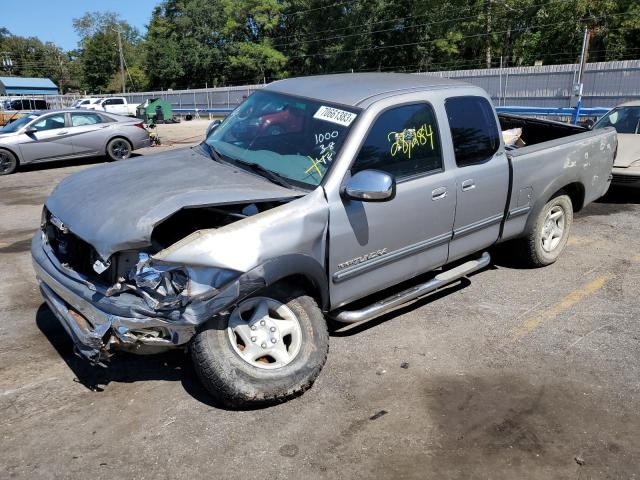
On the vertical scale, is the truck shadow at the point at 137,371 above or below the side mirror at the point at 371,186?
below

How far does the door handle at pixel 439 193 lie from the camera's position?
412 cm

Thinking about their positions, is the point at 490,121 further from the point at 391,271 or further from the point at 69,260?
the point at 69,260

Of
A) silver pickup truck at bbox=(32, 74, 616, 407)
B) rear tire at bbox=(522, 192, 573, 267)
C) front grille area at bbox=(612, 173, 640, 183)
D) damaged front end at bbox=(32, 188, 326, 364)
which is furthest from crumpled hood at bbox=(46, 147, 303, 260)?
front grille area at bbox=(612, 173, 640, 183)

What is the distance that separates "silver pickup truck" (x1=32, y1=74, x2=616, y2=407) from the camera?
304 cm

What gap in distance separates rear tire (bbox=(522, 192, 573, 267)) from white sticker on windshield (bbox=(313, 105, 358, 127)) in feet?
8.00

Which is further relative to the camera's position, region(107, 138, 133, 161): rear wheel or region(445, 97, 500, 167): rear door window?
region(107, 138, 133, 161): rear wheel

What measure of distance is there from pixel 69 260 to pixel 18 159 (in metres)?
11.2

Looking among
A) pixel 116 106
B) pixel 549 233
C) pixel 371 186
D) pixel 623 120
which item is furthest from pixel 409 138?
pixel 116 106

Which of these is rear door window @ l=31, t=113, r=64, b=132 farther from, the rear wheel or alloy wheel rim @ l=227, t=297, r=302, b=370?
alloy wheel rim @ l=227, t=297, r=302, b=370

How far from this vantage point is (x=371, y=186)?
341 cm

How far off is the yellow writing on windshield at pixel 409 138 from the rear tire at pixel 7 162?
11913 mm

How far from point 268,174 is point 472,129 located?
1815 millimetres

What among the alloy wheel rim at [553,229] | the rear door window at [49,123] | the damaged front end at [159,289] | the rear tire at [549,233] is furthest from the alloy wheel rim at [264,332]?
the rear door window at [49,123]

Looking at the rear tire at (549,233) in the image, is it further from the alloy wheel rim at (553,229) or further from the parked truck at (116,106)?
the parked truck at (116,106)
